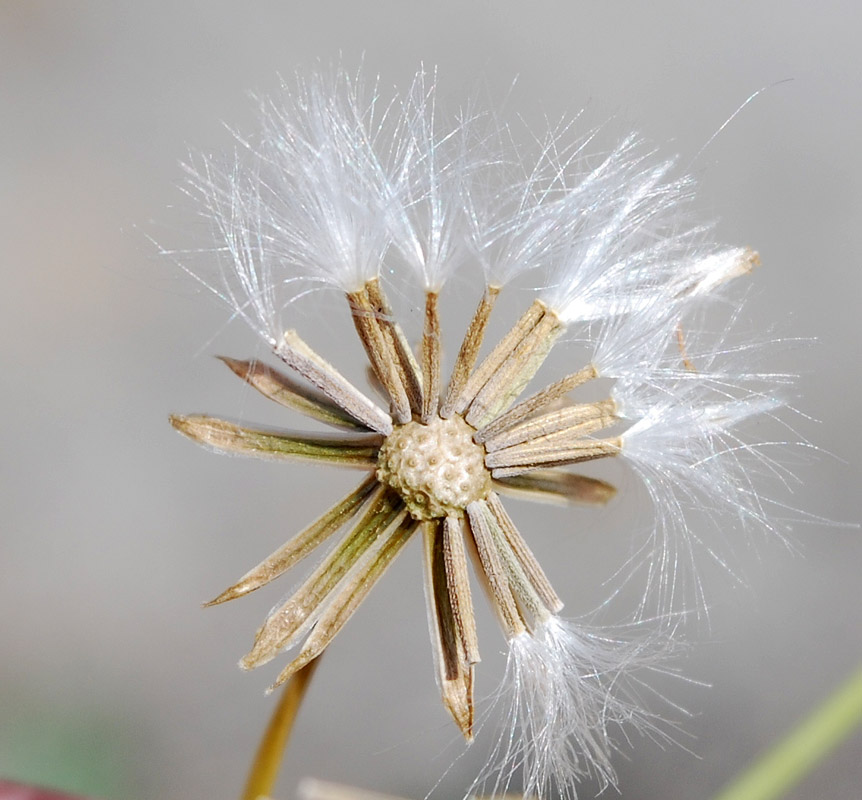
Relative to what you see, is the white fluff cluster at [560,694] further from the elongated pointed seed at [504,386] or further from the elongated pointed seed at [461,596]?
the elongated pointed seed at [504,386]

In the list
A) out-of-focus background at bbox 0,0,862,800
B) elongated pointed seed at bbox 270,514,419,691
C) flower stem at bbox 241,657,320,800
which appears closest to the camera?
elongated pointed seed at bbox 270,514,419,691

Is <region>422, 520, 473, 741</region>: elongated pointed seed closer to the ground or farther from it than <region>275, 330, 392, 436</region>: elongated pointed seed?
closer to the ground

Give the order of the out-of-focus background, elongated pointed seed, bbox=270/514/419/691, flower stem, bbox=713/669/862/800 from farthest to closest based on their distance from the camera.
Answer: the out-of-focus background → flower stem, bbox=713/669/862/800 → elongated pointed seed, bbox=270/514/419/691

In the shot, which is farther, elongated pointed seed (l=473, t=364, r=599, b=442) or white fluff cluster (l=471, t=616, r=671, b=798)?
white fluff cluster (l=471, t=616, r=671, b=798)

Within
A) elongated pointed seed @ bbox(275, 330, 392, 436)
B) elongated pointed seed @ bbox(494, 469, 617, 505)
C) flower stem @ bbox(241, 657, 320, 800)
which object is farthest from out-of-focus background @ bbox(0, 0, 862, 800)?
elongated pointed seed @ bbox(275, 330, 392, 436)

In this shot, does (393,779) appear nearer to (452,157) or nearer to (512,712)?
(512,712)

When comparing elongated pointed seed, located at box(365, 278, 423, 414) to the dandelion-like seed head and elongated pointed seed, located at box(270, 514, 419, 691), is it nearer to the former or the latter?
the dandelion-like seed head

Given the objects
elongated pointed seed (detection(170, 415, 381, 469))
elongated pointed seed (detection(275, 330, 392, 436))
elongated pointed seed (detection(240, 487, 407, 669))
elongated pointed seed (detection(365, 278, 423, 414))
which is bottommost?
elongated pointed seed (detection(240, 487, 407, 669))

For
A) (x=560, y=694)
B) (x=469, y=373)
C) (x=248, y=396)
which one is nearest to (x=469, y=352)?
(x=469, y=373)
